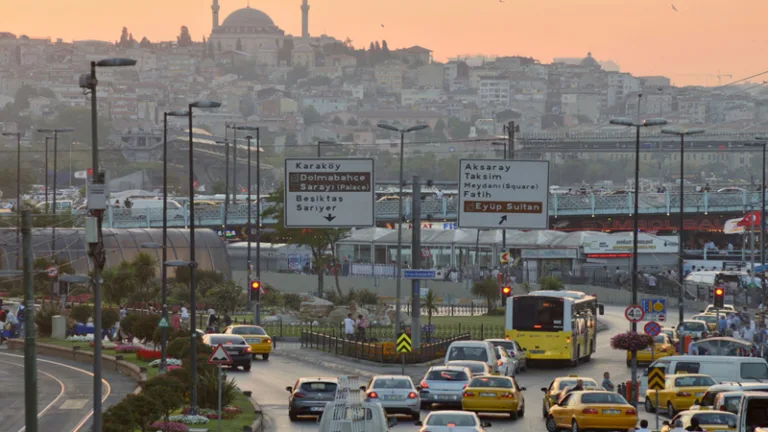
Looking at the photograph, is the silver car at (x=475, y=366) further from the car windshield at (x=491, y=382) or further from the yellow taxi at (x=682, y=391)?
the yellow taxi at (x=682, y=391)

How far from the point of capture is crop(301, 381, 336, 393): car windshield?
3581cm

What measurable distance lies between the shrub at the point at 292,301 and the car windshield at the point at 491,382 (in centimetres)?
3623

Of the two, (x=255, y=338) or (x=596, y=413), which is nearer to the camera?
(x=596, y=413)

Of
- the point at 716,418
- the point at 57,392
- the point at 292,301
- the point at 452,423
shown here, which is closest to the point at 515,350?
the point at 57,392

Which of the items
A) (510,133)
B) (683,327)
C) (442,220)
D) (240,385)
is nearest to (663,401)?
Answer: (240,385)

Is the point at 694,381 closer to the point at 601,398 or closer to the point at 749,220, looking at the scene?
the point at 601,398

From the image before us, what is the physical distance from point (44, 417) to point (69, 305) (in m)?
32.0

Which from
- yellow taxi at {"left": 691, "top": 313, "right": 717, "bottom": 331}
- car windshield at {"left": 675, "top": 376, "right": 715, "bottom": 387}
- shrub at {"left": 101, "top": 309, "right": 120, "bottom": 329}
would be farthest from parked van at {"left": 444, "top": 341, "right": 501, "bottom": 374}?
yellow taxi at {"left": 691, "top": 313, "right": 717, "bottom": 331}

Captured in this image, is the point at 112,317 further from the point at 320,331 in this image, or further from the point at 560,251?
the point at 560,251

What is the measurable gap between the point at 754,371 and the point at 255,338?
1860 cm

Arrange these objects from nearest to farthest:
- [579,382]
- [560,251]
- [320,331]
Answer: [579,382] → [320,331] → [560,251]

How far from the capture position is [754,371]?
38.7 metres

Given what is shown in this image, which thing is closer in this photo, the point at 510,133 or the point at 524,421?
the point at 524,421

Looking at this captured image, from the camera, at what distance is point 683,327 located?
187 feet
